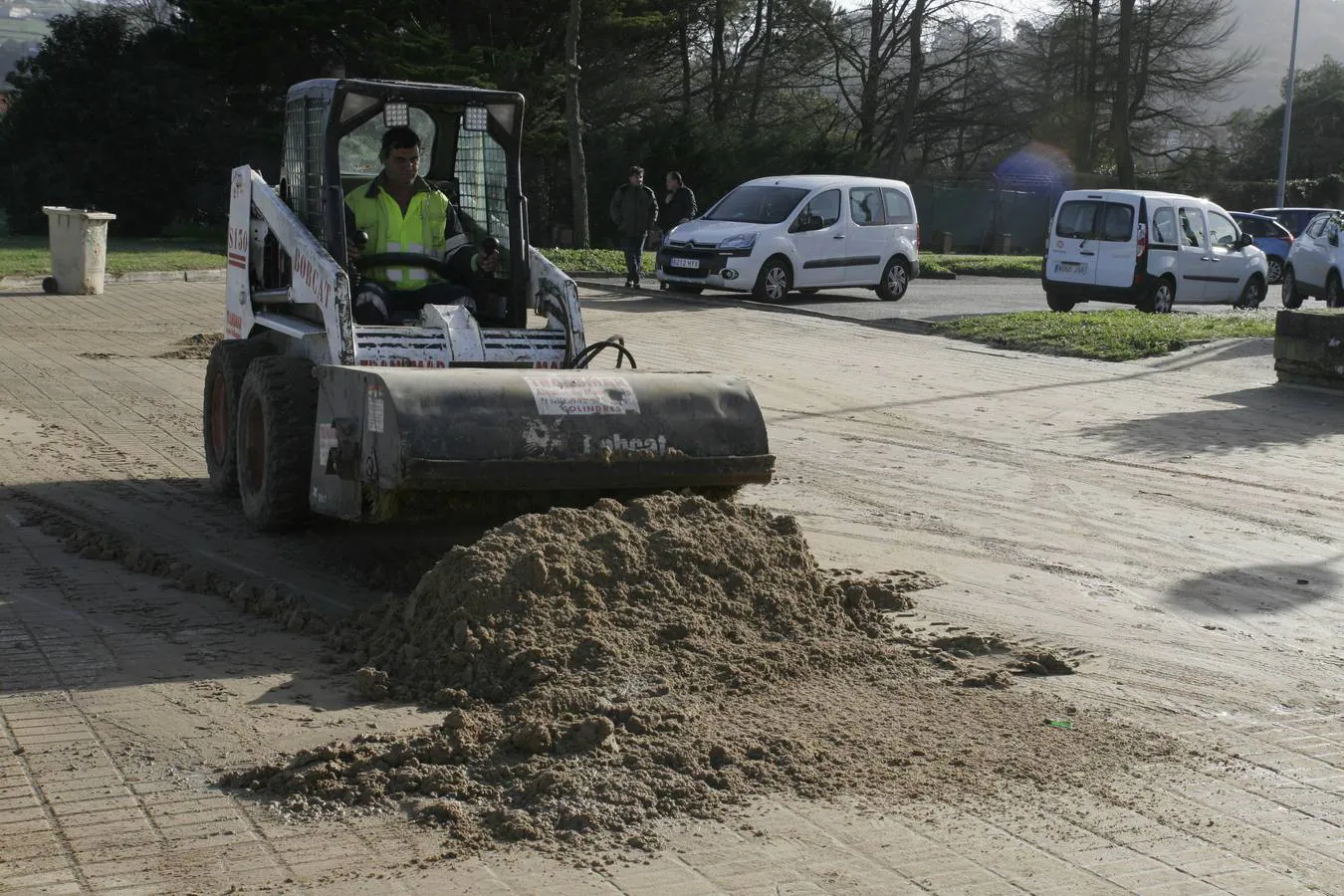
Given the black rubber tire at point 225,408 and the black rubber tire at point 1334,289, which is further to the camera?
the black rubber tire at point 1334,289

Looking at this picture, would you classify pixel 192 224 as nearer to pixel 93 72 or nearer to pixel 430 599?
pixel 93 72

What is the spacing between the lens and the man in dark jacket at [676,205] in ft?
80.4

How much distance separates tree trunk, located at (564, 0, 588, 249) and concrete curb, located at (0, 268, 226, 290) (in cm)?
916

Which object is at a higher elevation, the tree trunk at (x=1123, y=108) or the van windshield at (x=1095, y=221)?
the tree trunk at (x=1123, y=108)

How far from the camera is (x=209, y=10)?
101 ft

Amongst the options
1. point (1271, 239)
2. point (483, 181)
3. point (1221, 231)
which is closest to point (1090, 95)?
point (1271, 239)

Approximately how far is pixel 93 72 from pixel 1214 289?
22.2m

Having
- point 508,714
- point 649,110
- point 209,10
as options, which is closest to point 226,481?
Answer: point 508,714

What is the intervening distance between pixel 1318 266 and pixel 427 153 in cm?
1699

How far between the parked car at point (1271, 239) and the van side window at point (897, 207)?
1246 cm

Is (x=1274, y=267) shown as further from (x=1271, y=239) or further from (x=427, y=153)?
(x=427, y=153)

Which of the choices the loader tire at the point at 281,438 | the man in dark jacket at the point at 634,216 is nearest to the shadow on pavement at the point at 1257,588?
the loader tire at the point at 281,438

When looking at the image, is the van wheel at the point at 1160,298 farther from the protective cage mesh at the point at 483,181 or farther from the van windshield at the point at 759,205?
the protective cage mesh at the point at 483,181

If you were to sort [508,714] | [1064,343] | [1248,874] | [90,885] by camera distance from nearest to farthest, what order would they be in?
[90,885] → [1248,874] → [508,714] → [1064,343]
